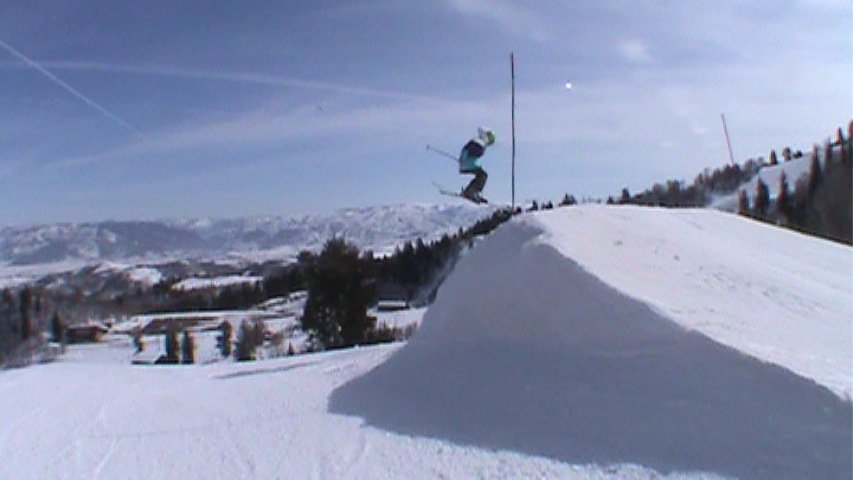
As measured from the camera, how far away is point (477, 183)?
10266 mm

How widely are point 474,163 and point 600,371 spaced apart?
4521 mm

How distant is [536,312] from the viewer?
764 cm

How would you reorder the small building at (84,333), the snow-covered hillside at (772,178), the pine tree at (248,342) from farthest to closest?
the snow-covered hillside at (772,178)
the small building at (84,333)
the pine tree at (248,342)

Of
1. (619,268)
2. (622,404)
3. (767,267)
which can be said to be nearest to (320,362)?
(619,268)

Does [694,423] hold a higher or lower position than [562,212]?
lower

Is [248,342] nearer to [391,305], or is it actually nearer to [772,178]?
[391,305]

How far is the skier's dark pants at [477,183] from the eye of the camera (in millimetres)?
10148

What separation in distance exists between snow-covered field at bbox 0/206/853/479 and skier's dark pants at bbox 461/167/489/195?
1.15 meters

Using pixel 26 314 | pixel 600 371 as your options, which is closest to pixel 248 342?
pixel 600 371

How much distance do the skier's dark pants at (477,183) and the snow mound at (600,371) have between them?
124 cm

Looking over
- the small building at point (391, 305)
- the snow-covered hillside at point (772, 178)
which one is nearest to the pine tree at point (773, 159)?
the snow-covered hillside at point (772, 178)

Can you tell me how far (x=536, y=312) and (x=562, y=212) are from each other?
242 cm

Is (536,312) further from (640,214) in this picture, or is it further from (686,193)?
(686,193)

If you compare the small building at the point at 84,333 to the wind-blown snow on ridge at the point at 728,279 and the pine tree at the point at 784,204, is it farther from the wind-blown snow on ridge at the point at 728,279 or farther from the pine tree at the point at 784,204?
the pine tree at the point at 784,204
